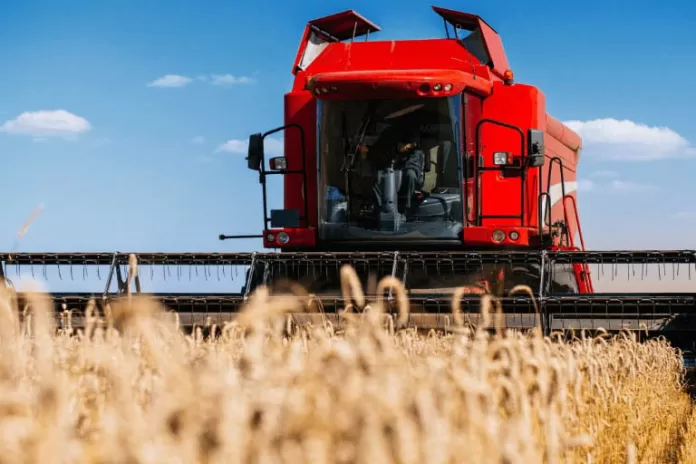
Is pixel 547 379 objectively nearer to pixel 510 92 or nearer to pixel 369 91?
pixel 369 91

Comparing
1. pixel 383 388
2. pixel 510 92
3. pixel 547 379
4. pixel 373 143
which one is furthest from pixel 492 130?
pixel 383 388

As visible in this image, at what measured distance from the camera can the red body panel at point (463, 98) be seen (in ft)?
31.3

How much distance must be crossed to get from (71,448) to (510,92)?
957cm

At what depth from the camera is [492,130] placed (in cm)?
1051

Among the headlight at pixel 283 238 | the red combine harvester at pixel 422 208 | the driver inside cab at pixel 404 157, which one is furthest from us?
the headlight at pixel 283 238

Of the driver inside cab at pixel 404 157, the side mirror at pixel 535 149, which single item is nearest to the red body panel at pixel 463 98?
the side mirror at pixel 535 149

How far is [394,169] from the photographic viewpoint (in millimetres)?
9703

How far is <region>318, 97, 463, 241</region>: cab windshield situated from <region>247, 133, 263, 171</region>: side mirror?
0.73m

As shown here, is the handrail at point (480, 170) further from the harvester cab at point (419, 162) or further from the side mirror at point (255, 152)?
the side mirror at point (255, 152)

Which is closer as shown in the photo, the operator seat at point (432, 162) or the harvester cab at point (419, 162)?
the harvester cab at point (419, 162)

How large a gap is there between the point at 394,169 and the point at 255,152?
4.81 feet

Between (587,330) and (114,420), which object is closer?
(114,420)

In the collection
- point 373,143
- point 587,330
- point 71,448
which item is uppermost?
point 373,143

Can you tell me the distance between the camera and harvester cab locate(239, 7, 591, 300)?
376 inches
